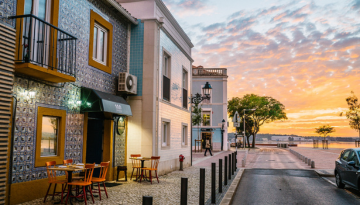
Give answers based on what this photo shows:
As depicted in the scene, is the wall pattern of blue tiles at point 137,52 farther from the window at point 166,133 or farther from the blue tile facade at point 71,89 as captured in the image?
the window at point 166,133

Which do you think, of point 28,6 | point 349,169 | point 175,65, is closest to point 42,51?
point 28,6

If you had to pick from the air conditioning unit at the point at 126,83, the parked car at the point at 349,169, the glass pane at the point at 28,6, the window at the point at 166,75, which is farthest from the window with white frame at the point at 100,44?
the parked car at the point at 349,169

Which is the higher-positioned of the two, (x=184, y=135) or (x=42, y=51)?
(x=42, y=51)

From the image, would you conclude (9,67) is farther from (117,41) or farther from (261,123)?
(261,123)

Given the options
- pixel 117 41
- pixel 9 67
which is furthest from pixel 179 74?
pixel 9 67

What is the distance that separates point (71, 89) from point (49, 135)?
159cm

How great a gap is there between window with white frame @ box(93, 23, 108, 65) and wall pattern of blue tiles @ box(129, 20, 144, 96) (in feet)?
5.91

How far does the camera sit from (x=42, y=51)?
8281mm

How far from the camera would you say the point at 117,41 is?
506 inches

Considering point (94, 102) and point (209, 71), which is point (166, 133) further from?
point (209, 71)

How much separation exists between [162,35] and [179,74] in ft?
12.8

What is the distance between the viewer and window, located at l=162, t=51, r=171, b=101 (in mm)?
15617

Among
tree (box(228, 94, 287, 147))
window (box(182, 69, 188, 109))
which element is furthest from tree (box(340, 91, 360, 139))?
window (box(182, 69, 188, 109))

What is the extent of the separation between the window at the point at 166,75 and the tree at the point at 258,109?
41439mm
